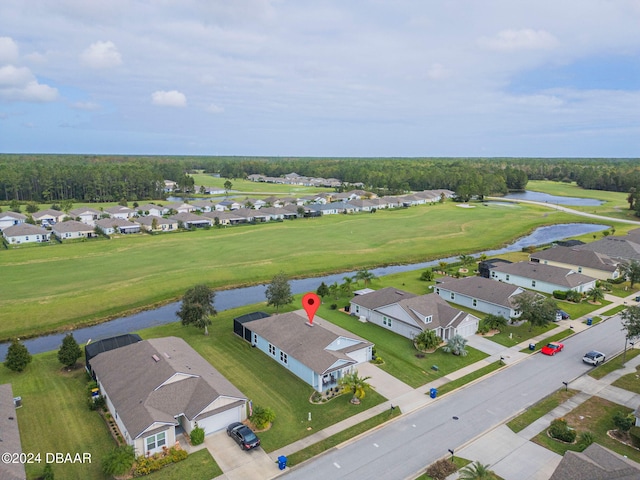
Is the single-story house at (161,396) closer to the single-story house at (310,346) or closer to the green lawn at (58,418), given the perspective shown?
the green lawn at (58,418)

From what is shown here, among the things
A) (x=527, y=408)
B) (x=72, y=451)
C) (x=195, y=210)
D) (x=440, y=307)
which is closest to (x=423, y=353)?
(x=440, y=307)

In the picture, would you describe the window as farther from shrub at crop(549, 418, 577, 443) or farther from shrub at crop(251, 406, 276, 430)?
shrub at crop(549, 418, 577, 443)

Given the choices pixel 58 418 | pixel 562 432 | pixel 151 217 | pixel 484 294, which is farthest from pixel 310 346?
pixel 151 217

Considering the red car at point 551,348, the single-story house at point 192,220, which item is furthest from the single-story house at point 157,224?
the red car at point 551,348

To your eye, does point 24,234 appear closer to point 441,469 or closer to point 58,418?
point 58,418

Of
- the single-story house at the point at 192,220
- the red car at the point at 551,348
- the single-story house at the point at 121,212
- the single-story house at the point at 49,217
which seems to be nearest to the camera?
the red car at the point at 551,348

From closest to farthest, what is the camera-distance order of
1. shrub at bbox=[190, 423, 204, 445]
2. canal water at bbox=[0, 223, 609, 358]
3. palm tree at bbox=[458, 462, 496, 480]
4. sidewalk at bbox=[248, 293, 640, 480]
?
palm tree at bbox=[458, 462, 496, 480] → shrub at bbox=[190, 423, 204, 445] → sidewalk at bbox=[248, 293, 640, 480] → canal water at bbox=[0, 223, 609, 358]

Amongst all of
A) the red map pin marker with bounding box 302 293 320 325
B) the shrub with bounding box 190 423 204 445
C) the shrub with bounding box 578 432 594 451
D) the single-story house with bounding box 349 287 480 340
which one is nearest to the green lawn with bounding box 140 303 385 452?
the shrub with bounding box 190 423 204 445
